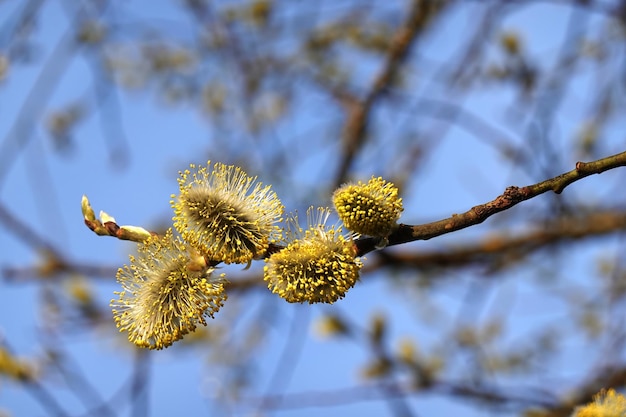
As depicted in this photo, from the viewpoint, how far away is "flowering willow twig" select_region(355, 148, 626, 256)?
1.18 meters

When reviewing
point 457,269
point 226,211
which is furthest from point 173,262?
point 457,269

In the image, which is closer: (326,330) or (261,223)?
(261,223)

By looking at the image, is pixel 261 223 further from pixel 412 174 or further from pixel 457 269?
pixel 457 269

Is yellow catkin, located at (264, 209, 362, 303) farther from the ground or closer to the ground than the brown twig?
closer to the ground

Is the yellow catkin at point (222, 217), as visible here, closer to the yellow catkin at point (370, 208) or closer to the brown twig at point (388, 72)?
the yellow catkin at point (370, 208)

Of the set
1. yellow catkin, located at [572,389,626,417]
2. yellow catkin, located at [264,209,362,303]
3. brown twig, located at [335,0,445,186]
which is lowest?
yellow catkin, located at [572,389,626,417]

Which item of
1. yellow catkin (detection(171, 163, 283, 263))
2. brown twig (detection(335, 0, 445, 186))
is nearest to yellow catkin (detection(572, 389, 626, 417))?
yellow catkin (detection(171, 163, 283, 263))

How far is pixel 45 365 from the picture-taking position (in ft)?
10.5

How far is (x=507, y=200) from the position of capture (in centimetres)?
124

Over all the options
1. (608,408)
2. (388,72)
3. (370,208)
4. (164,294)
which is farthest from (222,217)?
(388,72)

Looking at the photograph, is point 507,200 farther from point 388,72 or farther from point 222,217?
point 388,72

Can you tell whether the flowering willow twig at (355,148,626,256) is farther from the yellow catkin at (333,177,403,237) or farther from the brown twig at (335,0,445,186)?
the brown twig at (335,0,445,186)

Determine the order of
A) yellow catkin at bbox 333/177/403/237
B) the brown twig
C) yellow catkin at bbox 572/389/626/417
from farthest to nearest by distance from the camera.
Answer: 1. the brown twig
2. yellow catkin at bbox 572/389/626/417
3. yellow catkin at bbox 333/177/403/237

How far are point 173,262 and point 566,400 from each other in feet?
6.77
